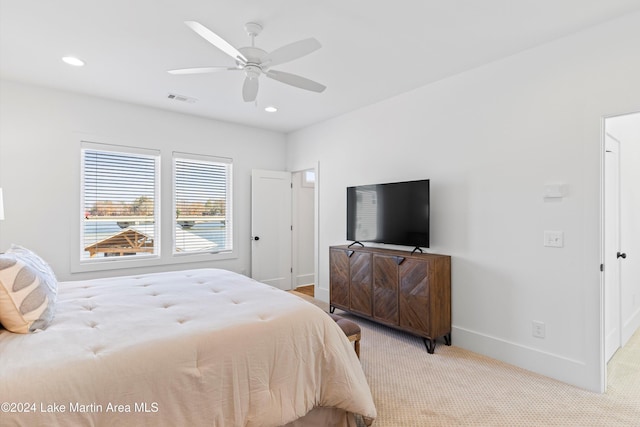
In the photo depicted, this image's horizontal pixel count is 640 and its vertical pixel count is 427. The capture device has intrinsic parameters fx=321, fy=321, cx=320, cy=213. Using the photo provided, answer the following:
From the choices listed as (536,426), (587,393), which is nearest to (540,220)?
(587,393)

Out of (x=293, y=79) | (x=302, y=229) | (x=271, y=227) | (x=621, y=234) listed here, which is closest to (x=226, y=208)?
(x=271, y=227)

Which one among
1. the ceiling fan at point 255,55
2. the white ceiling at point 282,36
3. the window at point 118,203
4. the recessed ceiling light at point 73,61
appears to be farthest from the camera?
the window at point 118,203

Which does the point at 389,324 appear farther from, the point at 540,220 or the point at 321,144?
the point at 321,144

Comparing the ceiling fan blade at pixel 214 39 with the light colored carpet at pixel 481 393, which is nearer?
the ceiling fan blade at pixel 214 39

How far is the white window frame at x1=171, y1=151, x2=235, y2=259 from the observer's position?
4559 millimetres

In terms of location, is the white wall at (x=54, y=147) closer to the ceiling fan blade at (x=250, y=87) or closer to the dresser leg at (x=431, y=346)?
the ceiling fan blade at (x=250, y=87)

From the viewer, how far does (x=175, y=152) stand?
179 inches

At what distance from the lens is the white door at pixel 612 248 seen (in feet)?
9.00

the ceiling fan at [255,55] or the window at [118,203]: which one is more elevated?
the ceiling fan at [255,55]

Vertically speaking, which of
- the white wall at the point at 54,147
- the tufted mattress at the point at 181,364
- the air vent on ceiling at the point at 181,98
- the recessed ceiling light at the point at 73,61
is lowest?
the tufted mattress at the point at 181,364

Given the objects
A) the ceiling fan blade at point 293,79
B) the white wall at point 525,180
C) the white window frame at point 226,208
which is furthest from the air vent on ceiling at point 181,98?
the white wall at point 525,180

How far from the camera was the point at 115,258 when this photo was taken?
162 inches

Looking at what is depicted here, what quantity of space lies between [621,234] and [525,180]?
48.3 inches

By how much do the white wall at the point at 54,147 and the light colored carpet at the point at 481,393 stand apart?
3.40m
